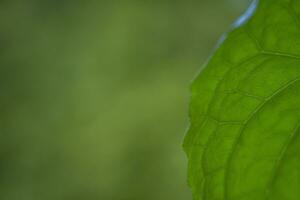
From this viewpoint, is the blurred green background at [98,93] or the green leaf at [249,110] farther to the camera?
the blurred green background at [98,93]

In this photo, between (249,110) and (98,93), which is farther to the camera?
(98,93)

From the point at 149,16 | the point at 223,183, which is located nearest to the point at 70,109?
the point at 149,16

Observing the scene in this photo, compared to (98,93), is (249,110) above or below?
above

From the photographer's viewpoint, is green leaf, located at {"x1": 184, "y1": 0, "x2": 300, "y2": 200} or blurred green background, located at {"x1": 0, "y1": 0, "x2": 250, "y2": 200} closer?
green leaf, located at {"x1": 184, "y1": 0, "x2": 300, "y2": 200}
